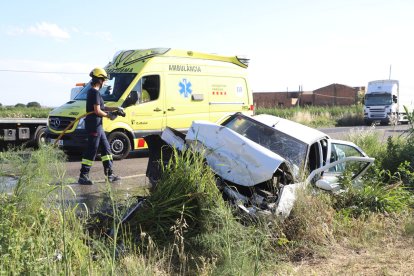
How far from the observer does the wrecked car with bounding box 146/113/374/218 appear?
17.2 ft

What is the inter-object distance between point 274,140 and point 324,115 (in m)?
30.6

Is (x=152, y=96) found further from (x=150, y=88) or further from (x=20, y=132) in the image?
(x=20, y=132)

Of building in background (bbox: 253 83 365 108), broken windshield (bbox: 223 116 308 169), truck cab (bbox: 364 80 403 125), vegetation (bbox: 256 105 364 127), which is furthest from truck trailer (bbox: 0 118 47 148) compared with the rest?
building in background (bbox: 253 83 365 108)

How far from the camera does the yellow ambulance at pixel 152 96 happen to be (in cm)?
1100

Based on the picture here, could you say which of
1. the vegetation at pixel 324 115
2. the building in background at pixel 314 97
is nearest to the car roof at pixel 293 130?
the vegetation at pixel 324 115

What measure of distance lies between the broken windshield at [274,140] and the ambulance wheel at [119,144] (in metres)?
4.73

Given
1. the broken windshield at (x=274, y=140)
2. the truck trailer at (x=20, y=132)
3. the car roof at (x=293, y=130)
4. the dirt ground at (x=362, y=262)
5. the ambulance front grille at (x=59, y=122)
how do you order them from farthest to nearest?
1. the truck trailer at (x=20, y=132)
2. the ambulance front grille at (x=59, y=122)
3. the car roof at (x=293, y=130)
4. the broken windshield at (x=274, y=140)
5. the dirt ground at (x=362, y=262)

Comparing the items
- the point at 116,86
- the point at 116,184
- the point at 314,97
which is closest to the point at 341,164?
the point at 116,184

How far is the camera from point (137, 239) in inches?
184

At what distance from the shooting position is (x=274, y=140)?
6410 mm

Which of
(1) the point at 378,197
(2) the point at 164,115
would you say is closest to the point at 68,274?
(1) the point at 378,197

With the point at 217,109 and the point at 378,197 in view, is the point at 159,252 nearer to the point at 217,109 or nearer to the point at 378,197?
the point at 378,197

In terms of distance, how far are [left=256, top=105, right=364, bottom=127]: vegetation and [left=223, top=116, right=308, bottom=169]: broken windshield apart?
24.5 m

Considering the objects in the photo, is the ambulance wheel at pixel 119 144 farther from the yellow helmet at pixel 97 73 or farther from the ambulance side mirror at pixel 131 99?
the yellow helmet at pixel 97 73
